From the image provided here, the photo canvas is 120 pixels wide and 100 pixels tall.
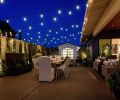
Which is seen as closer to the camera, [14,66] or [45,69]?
[45,69]

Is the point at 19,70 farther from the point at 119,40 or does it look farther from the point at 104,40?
the point at 119,40

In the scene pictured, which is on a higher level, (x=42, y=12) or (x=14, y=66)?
(x=42, y=12)

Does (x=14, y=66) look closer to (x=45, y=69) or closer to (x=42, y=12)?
A: (x=45, y=69)

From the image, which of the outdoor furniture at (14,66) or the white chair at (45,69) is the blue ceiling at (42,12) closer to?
the outdoor furniture at (14,66)

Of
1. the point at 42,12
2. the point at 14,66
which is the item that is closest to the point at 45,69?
the point at 14,66

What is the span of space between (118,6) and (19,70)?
7.07 m

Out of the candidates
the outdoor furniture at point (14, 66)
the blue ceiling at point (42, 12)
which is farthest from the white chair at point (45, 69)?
the outdoor furniture at point (14, 66)

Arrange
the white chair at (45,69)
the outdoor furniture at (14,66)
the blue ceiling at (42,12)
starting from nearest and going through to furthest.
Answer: the white chair at (45,69), the outdoor furniture at (14,66), the blue ceiling at (42,12)

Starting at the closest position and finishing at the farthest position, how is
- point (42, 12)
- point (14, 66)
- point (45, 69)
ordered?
point (45, 69), point (42, 12), point (14, 66)

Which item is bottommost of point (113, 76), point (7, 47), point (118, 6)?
point (113, 76)

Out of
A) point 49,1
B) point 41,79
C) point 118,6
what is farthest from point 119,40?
point 118,6

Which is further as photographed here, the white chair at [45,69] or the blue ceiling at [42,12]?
the blue ceiling at [42,12]

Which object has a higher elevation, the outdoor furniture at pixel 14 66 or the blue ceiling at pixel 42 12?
the blue ceiling at pixel 42 12

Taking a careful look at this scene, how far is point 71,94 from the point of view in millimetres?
5852
